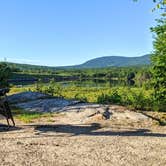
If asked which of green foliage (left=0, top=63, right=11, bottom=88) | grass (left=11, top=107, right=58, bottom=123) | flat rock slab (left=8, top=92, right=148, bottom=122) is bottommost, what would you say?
grass (left=11, top=107, right=58, bottom=123)

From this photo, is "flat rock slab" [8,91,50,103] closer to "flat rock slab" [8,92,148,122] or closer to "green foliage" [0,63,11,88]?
"flat rock slab" [8,92,148,122]

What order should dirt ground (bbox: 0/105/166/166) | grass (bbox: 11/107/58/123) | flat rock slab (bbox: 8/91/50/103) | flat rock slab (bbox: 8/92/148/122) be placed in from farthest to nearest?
1. flat rock slab (bbox: 8/91/50/103)
2. grass (bbox: 11/107/58/123)
3. flat rock slab (bbox: 8/92/148/122)
4. dirt ground (bbox: 0/105/166/166)

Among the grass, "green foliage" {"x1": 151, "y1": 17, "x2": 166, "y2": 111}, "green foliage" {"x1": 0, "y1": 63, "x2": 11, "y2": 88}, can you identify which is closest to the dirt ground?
the grass

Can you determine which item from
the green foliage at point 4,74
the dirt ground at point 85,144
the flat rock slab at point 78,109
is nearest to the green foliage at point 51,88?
the green foliage at point 4,74

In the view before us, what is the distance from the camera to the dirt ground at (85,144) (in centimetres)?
1201

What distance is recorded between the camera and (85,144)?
14.2 metres

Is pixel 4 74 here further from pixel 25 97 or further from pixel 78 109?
pixel 78 109

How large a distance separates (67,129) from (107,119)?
10.3 feet

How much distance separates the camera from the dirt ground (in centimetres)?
1201

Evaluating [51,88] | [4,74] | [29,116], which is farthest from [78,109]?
[51,88]

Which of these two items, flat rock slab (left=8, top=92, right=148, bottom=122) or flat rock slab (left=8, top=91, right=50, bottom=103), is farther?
flat rock slab (left=8, top=91, right=50, bottom=103)

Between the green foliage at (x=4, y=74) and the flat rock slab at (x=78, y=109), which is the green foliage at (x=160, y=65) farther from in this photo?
the green foliage at (x=4, y=74)

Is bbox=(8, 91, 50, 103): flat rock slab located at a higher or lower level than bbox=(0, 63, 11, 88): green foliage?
lower

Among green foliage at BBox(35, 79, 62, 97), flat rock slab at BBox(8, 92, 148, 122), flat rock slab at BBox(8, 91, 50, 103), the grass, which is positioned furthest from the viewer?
green foliage at BBox(35, 79, 62, 97)
